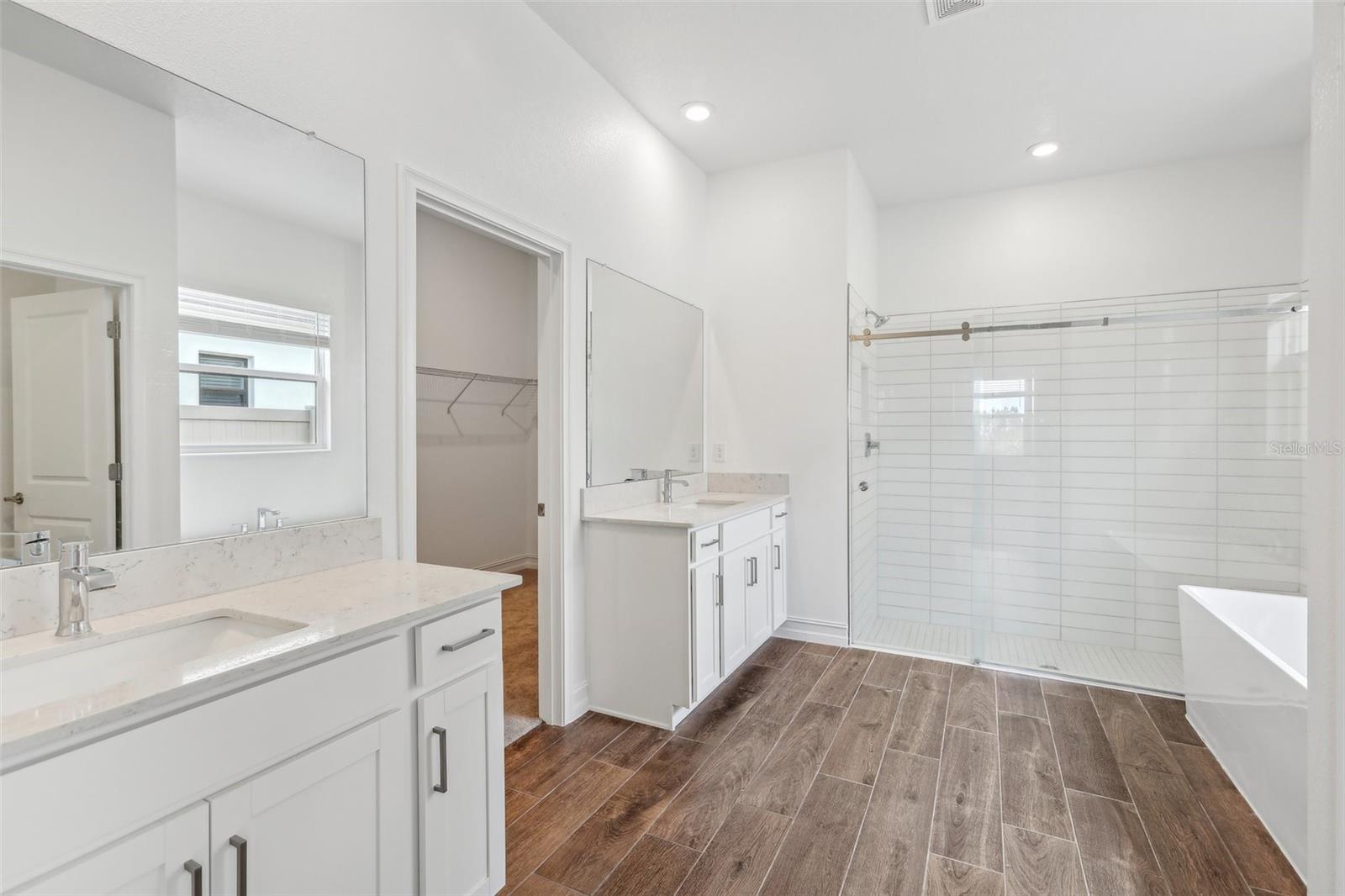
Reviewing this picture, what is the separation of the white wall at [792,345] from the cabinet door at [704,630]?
1.11m

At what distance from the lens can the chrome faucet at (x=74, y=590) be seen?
3.76ft

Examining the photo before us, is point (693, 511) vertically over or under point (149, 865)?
over

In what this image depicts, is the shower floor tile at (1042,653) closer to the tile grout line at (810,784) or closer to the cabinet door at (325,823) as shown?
the tile grout line at (810,784)

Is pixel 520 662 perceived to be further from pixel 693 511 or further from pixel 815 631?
pixel 815 631

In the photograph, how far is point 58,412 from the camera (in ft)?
4.09

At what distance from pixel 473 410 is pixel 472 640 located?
3.75 meters

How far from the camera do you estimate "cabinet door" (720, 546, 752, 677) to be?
2822 millimetres

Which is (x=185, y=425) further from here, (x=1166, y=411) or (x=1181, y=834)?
(x=1166, y=411)

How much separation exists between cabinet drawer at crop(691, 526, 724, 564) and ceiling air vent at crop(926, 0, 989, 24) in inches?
86.7

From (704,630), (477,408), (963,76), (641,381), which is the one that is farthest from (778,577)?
(477,408)

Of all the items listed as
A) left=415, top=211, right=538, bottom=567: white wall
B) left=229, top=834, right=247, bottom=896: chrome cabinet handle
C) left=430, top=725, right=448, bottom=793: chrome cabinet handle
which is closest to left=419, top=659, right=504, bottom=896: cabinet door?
left=430, top=725, right=448, bottom=793: chrome cabinet handle

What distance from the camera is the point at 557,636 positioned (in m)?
2.65

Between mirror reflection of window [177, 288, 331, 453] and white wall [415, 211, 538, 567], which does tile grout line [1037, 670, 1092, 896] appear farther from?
white wall [415, 211, 538, 567]

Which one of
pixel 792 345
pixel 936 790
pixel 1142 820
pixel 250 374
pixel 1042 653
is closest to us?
pixel 250 374
